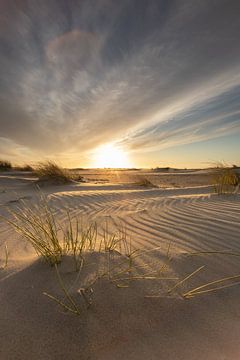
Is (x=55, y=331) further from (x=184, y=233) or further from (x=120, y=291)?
(x=184, y=233)

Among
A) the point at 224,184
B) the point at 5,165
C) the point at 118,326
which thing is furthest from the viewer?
the point at 5,165

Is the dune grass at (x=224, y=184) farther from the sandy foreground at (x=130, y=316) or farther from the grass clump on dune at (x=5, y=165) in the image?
the grass clump on dune at (x=5, y=165)

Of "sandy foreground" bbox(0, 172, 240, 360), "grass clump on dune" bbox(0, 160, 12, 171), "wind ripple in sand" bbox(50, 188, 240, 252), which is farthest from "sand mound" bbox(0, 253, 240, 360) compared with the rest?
"grass clump on dune" bbox(0, 160, 12, 171)

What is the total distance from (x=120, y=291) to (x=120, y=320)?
0.20 metres

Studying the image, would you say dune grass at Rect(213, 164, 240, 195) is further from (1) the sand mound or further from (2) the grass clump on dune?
(2) the grass clump on dune

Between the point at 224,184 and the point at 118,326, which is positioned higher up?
the point at 224,184

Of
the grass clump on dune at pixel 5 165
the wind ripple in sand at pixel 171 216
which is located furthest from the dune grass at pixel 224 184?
the grass clump on dune at pixel 5 165

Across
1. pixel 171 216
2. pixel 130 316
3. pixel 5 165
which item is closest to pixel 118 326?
pixel 130 316

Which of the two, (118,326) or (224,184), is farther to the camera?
(224,184)

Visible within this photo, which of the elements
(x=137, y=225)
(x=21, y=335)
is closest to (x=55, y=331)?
(x=21, y=335)

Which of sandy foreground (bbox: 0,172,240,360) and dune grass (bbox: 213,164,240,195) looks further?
dune grass (bbox: 213,164,240,195)

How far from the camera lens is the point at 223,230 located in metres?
2.63

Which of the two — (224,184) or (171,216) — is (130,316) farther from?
(224,184)

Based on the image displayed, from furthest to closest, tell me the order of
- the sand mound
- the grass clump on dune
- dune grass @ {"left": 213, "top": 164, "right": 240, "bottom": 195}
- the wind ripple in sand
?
the grass clump on dune → dune grass @ {"left": 213, "top": 164, "right": 240, "bottom": 195} → the wind ripple in sand → the sand mound
